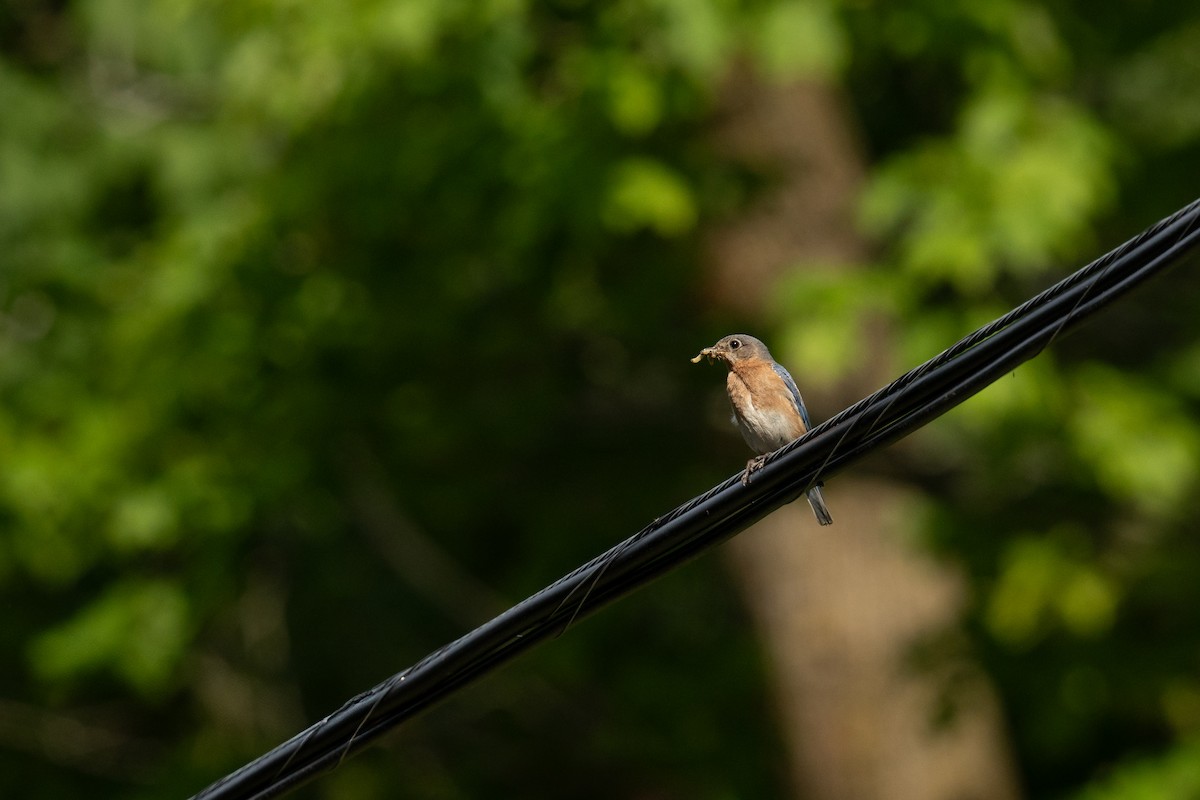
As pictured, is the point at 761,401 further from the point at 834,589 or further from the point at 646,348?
the point at 834,589

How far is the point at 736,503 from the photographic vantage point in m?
3.09

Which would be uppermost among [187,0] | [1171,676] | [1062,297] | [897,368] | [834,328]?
[187,0]

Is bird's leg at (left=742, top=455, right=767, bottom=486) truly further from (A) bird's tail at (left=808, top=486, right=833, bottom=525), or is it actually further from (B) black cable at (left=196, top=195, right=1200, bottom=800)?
(A) bird's tail at (left=808, top=486, right=833, bottom=525)

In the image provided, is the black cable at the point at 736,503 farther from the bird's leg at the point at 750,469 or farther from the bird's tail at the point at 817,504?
the bird's tail at the point at 817,504

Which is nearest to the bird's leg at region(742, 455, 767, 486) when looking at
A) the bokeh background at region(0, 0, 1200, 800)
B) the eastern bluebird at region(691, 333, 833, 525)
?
the eastern bluebird at region(691, 333, 833, 525)

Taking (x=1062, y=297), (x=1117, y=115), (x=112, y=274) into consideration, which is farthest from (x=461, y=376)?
(x=1062, y=297)

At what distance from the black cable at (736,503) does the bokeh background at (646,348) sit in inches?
122

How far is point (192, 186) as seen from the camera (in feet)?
30.2

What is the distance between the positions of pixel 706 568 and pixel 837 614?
246cm

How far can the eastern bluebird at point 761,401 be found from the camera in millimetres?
4879

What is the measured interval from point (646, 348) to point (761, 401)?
10.5 feet

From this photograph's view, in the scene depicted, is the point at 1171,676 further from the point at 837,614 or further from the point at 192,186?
the point at 192,186

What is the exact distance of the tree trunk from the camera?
784 centimetres

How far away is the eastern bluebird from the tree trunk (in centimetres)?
269
